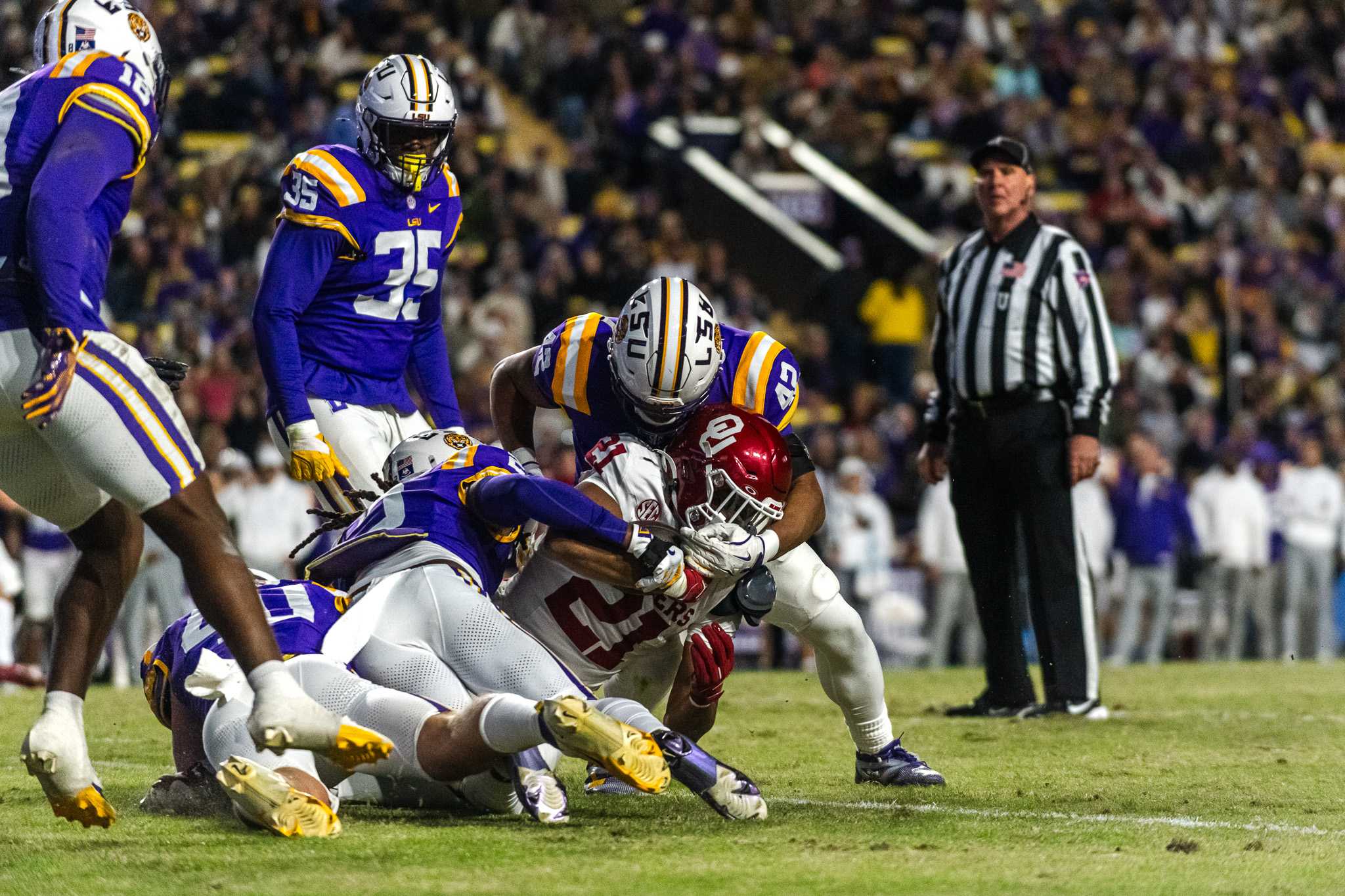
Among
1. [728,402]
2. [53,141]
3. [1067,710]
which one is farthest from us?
[1067,710]

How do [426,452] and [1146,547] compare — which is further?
[1146,547]

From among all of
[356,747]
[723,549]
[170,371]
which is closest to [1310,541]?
[723,549]

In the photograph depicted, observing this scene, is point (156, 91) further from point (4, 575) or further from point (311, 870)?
point (4, 575)

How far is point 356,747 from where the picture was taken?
3.58 metres

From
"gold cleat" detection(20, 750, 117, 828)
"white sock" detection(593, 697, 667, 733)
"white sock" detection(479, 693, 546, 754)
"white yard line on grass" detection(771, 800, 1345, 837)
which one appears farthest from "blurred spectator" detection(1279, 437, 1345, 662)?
"gold cleat" detection(20, 750, 117, 828)

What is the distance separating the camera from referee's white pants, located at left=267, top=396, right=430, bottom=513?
229 inches

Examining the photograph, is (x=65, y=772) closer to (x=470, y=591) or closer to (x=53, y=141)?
(x=470, y=591)

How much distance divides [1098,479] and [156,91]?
9670mm

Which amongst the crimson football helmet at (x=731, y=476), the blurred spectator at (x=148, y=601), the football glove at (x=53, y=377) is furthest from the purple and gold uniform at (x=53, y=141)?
the blurred spectator at (x=148, y=601)

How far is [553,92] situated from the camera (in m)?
16.3

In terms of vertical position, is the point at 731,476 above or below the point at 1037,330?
below

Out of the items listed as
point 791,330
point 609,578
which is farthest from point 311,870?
point 791,330

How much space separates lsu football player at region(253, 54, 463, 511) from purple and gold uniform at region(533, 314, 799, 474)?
88 cm

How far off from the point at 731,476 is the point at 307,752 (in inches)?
47.2
